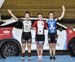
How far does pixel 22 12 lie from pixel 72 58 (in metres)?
3.63

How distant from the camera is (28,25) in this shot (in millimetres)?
13633

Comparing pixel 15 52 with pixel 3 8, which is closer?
pixel 15 52

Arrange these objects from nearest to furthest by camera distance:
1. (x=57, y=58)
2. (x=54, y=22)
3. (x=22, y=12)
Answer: (x=54, y=22) < (x=57, y=58) < (x=22, y=12)

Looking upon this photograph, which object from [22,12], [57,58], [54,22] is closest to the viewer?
[54,22]

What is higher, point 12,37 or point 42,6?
point 42,6

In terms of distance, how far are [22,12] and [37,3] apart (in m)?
0.79

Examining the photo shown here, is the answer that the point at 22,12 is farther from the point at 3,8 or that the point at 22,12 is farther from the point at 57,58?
the point at 57,58

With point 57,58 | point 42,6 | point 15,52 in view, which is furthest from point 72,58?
point 42,6

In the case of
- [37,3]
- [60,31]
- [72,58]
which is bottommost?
[72,58]

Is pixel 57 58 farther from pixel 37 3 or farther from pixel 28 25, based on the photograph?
pixel 37 3

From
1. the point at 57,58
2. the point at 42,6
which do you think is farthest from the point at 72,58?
the point at 42,6

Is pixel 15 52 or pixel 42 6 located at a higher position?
pixel 42 6

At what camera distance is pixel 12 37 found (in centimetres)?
1570

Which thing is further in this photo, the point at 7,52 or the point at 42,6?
the point at 42,6
